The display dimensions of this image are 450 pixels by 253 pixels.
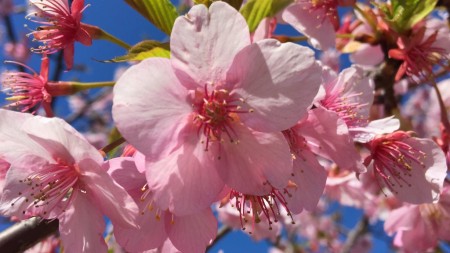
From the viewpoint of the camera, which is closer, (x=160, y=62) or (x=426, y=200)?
(x=160, y=62)

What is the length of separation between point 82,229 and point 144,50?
21.8 inches

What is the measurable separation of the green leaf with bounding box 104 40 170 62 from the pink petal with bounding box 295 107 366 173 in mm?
467

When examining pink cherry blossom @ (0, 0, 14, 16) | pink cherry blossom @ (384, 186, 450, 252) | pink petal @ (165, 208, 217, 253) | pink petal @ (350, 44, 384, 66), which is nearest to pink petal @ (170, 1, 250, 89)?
pink petal @ (165, 208, 217, 253)

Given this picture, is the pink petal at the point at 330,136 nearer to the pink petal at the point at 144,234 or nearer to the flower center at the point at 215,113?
the flower center at the point at 215,113

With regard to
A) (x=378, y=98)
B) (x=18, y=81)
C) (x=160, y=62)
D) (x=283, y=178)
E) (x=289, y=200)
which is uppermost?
(x=160, y=62)

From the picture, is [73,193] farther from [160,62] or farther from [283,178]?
[283,178]

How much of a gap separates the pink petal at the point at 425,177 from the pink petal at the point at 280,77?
62 centimetres

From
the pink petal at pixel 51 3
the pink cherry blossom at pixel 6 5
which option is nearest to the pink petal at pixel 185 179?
the pink petal at pixel 51 3

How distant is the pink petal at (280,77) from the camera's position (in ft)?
3.82

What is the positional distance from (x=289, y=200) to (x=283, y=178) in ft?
0.68

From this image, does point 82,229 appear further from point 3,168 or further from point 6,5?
point 6,5

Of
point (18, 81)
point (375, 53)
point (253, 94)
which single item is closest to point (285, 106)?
point (253, 94)

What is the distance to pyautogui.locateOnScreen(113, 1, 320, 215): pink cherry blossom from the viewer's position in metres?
1.16

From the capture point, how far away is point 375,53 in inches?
98.0
